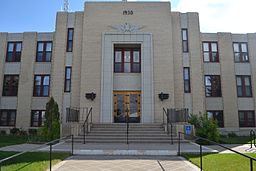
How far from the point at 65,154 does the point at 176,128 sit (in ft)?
25.4

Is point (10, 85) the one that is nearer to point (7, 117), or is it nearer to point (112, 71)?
point (7, 117)

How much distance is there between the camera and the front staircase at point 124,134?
1423 cm

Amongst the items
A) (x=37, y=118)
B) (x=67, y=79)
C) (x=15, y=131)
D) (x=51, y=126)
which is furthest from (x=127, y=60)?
(x=15, y=131)

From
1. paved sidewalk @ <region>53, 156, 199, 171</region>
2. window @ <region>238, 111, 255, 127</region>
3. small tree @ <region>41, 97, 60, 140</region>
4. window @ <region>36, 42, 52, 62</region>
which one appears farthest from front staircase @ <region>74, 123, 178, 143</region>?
window @ <region>36, 42, 52, 62</region>

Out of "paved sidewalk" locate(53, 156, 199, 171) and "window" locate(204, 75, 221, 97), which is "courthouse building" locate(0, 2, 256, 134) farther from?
"paved sidewalk" locate(53, 156, 199, 171)

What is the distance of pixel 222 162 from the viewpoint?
881cm

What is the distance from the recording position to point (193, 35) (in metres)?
22.1

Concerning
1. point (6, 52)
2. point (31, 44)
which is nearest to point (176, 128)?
point (31, 44)

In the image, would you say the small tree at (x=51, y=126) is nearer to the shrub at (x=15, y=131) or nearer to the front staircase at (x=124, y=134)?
the front staircase at (x=124, y=134)

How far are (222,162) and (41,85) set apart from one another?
725 inches

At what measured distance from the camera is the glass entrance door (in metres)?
20.3

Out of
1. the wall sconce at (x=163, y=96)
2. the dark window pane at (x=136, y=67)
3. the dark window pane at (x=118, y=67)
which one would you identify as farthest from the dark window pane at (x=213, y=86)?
the dark window pane at (x=118, y=67)

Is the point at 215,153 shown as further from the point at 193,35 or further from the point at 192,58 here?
the point at 193,35

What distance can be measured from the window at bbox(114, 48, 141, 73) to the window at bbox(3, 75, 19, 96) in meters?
9.80
